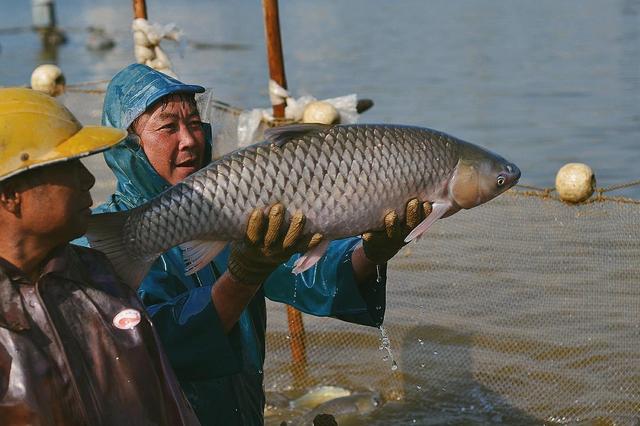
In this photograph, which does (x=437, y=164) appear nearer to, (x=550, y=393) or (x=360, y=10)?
(x=550, y=393)

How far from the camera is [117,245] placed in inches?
128

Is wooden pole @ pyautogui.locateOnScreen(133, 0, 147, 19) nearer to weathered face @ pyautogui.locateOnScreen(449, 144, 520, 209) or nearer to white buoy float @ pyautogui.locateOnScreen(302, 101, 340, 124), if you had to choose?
white buoy float @ pyautogui.locateOnScreen(302, 101, 340, 124)

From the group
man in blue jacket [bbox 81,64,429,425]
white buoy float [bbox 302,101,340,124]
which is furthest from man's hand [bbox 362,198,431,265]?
white buoy float [bbox 302,101,340,124]

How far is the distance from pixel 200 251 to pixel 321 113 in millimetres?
3516

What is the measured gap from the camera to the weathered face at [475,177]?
349 centimetres

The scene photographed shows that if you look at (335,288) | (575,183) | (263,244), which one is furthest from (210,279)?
(575,183)

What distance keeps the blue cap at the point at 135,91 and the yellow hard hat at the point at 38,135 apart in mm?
920

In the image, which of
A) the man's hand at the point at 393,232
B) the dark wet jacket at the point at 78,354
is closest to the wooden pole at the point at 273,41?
the man's hand at the point at 393,232

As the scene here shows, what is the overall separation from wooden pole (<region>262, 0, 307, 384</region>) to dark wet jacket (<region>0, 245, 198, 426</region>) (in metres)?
3.90

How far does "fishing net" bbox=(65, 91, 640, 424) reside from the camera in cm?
643

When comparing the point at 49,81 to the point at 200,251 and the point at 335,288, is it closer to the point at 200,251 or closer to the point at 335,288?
the point at 335,288

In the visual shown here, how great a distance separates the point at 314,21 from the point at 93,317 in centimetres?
3721

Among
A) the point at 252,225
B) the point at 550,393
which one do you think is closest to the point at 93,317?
the point at 252,225

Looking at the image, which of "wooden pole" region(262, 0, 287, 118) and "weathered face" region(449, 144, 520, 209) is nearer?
"weathered face" region(449, 144, 520, 209)
